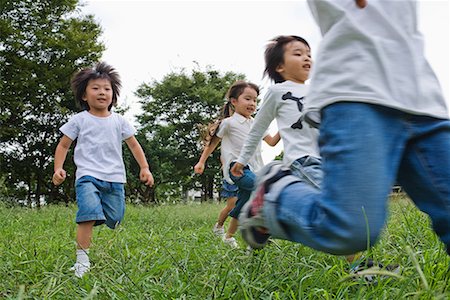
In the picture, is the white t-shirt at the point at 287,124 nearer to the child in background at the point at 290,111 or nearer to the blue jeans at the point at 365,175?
the child in background at the point at 290,111

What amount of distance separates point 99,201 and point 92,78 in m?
0.98

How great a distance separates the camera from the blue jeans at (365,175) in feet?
5.30

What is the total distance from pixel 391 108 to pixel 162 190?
24.5 metres

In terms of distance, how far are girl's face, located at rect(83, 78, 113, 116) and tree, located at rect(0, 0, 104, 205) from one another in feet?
48.0

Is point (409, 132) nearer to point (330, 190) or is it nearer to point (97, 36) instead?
point (330, 190)

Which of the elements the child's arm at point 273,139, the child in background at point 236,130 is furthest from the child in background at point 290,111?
the child in background at point 236,130

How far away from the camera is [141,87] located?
27547 millimetres

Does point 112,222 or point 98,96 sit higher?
point 98,96

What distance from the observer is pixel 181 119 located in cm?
2689

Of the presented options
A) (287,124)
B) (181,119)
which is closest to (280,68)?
(287,124)

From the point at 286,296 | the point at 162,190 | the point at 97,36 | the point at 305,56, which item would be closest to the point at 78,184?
the point at 305,56

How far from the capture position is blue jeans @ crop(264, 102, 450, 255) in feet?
5.30

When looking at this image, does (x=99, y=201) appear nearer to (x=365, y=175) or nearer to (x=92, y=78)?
(x=92, y=78)

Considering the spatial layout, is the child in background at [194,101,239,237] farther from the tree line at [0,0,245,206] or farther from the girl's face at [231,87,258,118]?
the tree line at [0,0,245,206]
